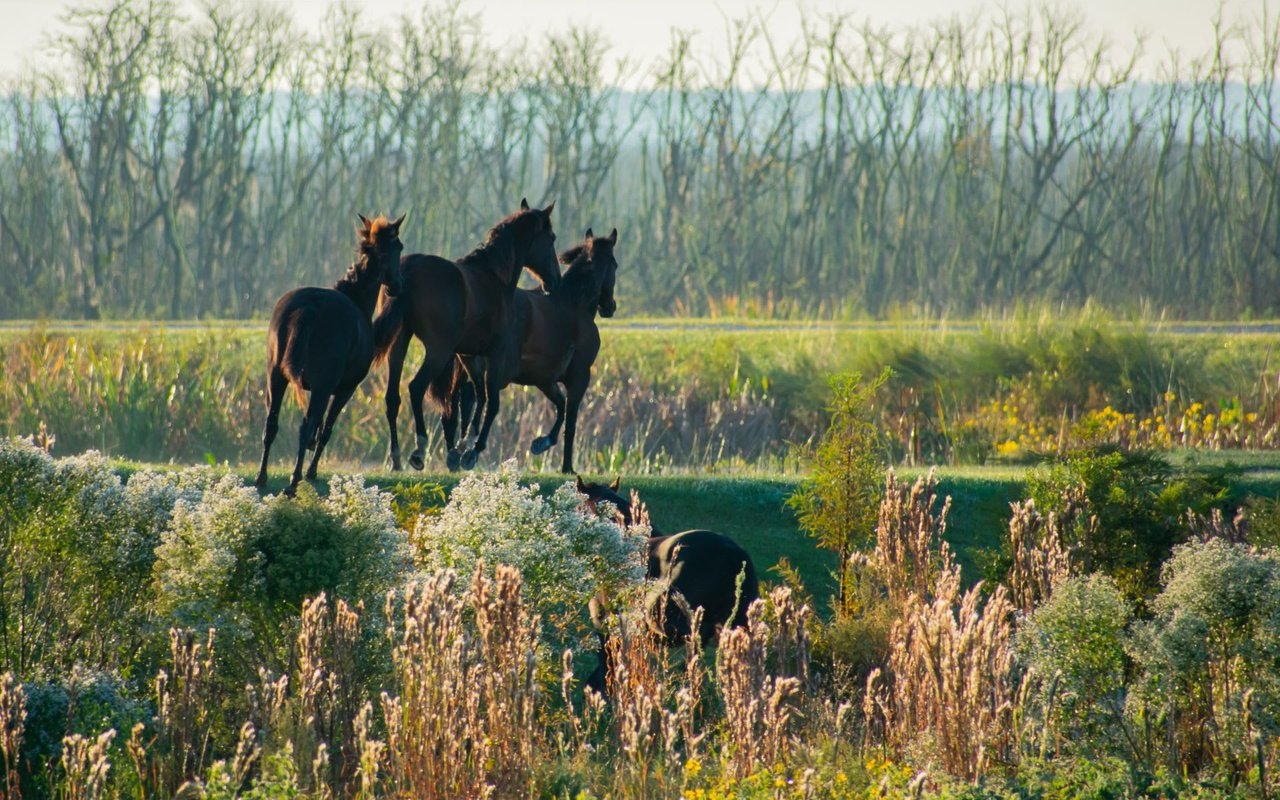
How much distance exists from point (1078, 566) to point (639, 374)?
1124 centimetres

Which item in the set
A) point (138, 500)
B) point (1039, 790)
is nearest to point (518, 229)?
point (138, 500)

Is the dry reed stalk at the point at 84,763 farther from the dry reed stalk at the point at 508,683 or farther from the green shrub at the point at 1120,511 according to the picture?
the green shrub at the point at 1120,511

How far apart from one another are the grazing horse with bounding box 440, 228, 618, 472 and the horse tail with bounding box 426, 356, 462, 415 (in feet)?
0.08

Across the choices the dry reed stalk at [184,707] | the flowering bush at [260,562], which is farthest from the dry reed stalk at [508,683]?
the flowering bush at [260,562]

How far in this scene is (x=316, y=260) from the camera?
34156mm

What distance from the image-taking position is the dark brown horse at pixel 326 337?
32.1ft

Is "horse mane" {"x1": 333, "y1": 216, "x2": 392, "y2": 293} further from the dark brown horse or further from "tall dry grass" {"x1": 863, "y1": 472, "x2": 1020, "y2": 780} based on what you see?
"tall dry grass" {"x1": 863, "y1": 472, "x2": 1020, "y2": 780}

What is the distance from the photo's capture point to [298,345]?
9703 mm

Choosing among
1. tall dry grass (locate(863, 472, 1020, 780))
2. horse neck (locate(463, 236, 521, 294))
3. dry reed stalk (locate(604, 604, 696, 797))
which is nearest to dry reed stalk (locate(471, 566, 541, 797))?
dry reed stalk (locate(604, 604, 696, 797))

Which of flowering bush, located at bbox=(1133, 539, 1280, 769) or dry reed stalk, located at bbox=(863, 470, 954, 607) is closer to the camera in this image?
flowering bush, located at bbox=(1133, 539, 1280, 769)

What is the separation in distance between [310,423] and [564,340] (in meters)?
3.02

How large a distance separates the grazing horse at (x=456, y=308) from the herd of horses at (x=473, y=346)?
11 mm

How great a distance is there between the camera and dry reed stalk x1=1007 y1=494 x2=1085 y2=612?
7.13 metres

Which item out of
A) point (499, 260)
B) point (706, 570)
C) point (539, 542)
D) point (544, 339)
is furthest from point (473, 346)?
point (539, 542)
